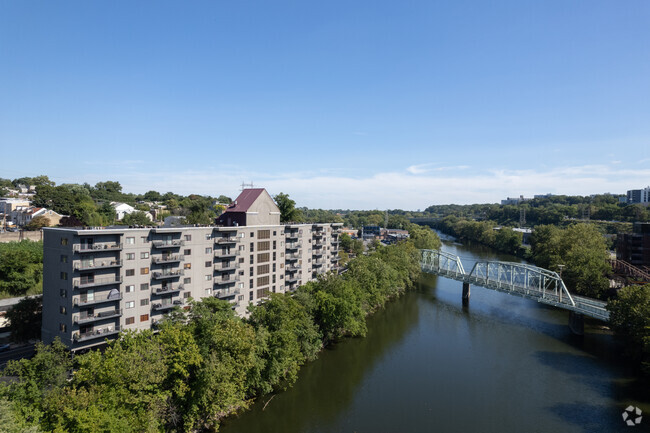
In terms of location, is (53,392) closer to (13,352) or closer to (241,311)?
(13,352)

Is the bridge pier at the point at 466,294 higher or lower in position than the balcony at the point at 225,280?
lower

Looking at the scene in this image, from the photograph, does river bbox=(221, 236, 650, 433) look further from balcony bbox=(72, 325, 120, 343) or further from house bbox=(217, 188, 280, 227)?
house bbox=(217, 188, 280, 227)

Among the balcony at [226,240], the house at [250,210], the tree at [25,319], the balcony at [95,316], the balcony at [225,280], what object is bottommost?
the tree at [25,319]

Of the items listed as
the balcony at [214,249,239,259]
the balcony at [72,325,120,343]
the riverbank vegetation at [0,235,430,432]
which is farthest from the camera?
the balcony at [214,249,239,259]

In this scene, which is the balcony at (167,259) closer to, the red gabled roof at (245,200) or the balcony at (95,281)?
the balcony at (95,281)

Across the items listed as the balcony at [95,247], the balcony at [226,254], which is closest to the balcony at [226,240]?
the balcony at [226,254]

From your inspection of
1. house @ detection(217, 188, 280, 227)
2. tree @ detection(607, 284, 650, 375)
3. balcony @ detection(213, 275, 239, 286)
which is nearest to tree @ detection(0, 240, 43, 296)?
house @ detection(217, 188, 280, 227)

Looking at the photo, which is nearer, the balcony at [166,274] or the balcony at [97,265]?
the balcony at [97,265]

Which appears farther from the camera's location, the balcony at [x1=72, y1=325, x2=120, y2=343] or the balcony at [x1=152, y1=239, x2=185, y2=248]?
the balcony at [x1=152, y1=239, x2=185, y2=248]
